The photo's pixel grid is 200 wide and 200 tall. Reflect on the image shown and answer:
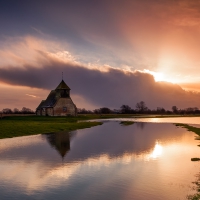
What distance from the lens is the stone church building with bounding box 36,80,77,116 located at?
98.7m

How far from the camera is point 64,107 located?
100 m

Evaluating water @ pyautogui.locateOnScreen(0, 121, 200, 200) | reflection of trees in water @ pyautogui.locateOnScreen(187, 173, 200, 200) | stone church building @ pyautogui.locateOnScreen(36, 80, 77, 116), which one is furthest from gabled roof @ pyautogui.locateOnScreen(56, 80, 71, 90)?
reflection of trees in water @ pyautogui.locateOnScreen(187, 173, 200, 200)

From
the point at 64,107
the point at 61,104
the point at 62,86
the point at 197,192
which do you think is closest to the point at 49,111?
the point at 61,104

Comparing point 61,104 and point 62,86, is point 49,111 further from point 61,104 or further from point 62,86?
point 62,86

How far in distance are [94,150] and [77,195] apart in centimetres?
1471

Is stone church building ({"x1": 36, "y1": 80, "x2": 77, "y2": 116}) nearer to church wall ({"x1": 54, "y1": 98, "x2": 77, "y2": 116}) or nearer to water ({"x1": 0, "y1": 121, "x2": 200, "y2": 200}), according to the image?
church wall ({"x1": 54, "y1": 98, "x2": 77, "y2": 116})

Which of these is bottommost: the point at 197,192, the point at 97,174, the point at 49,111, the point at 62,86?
the point at 197,192

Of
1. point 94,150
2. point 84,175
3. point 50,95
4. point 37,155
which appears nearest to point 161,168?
point 84,175

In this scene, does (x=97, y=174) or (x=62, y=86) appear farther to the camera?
(x=62, y=86)

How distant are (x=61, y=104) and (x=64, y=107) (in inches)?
66.1

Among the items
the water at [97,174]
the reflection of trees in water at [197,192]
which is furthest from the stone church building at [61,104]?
the reflection of trees in water at [197,192]

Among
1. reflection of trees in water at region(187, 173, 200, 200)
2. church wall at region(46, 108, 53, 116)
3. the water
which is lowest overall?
reflection of trees in water at region(187, 173, 200, 200)

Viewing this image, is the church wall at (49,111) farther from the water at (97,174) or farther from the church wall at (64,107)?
the water at (97,174)

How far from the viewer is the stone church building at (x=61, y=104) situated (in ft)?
324
